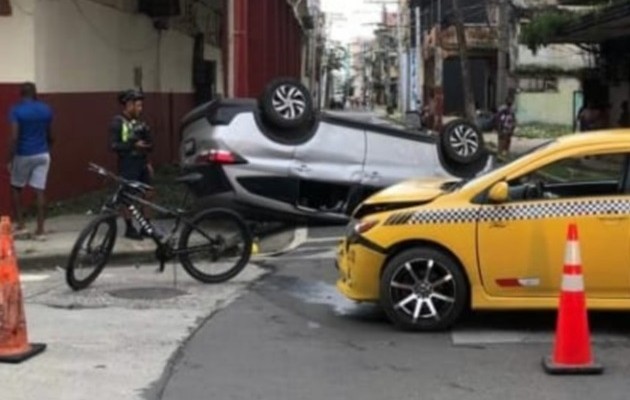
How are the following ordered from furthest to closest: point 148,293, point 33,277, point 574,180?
point 33,277 < point 148,293 < point 574,180

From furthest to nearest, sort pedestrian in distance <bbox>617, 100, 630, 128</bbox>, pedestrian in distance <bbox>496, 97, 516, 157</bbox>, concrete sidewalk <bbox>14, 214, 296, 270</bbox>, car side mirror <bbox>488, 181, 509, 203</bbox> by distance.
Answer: pedestrian in distance <bbox>496, 97, 516, 157</bbox> < pedestrian in distance <bbox>617, 100, 630, 128</bbox> < concrete sidewalk <bbox>14, 214, 296, 270</bbox> < car side mirror <bbox>488, 181, 509, 203</bbox>

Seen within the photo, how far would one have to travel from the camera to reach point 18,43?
15156mm

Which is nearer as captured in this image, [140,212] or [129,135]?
[140,212]

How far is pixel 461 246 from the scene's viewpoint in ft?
27.6

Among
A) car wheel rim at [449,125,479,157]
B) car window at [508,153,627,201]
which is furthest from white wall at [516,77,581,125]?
car window at [508,153,627,201]

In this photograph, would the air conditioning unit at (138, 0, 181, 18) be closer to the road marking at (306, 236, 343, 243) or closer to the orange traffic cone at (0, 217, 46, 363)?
the road marking at (306, 236, 343, 243)

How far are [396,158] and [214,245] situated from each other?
4.58m

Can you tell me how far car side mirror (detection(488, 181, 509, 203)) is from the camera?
27.3 feet

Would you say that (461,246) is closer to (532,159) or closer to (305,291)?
(532,159)

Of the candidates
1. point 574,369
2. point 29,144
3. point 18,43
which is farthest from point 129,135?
point 574,369

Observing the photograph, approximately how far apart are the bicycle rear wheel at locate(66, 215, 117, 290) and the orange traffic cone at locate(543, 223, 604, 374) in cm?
496

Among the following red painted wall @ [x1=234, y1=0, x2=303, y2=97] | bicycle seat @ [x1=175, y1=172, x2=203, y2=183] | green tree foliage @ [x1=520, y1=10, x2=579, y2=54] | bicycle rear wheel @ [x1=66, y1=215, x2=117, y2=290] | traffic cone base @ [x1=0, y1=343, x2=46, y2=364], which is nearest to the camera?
traffic cone base @ [x1=0, y1=343, x2=46, y2=364]

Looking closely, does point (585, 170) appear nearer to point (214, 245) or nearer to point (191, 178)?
point (214, 245)

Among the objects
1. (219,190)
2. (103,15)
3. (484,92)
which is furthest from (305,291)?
(484,92)
